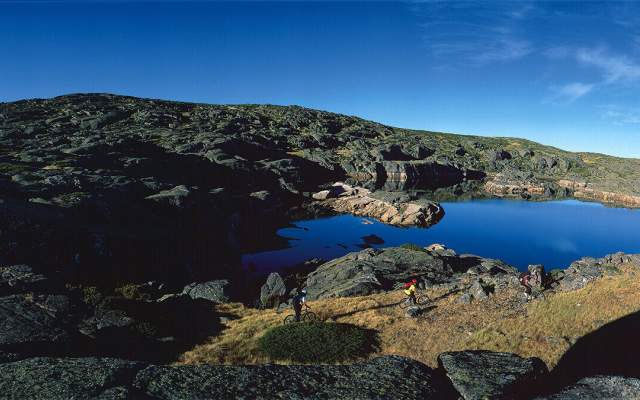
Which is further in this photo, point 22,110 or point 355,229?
point 22,110

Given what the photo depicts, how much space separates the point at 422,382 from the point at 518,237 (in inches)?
3290

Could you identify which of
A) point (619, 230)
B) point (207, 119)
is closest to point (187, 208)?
point (619, 230)

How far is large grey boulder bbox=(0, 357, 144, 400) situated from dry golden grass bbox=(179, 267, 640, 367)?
15.2 metres

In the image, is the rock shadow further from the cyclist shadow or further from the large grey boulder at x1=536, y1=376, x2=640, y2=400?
the large grey boulder at x1=536, y1=376, x2=640, y2=400

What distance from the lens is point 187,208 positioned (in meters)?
59.9

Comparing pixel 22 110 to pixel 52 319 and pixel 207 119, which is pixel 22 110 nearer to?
pixel 207 119

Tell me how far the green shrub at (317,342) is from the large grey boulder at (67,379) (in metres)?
14.7

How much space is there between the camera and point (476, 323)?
24984 mm

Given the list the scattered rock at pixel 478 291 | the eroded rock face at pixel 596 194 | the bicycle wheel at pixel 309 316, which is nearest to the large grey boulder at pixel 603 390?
the bicycle wheel at pixel 309 316

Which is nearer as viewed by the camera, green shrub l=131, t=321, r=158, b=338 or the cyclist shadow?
green shrub l=131, t=321, r=158, b=338

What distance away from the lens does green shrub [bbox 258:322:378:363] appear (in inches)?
810

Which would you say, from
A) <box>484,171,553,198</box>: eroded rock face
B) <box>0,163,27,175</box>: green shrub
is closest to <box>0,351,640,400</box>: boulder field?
<box>0,163,27,175</box>: green shrub

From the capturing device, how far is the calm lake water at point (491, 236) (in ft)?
211

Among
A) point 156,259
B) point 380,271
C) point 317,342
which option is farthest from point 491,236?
point 317,342
